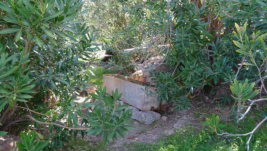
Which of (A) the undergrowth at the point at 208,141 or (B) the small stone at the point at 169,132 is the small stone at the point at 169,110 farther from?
(A) the undergrowth at the point at 208,141

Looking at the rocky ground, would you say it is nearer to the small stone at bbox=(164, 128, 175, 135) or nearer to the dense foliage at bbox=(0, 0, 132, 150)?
the small stone at bbox=(164, 128, 175, 135)

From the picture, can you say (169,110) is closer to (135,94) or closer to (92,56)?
(135,94)

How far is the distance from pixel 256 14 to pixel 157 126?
286 cm

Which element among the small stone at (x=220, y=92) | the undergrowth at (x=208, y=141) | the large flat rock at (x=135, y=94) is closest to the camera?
the undergrowth at (x=208, y=141)

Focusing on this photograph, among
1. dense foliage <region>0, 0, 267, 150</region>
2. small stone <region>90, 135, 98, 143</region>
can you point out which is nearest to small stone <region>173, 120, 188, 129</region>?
dense foliage <region>0, 0, 267, 150</region>

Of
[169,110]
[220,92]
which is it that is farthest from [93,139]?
[220,92]

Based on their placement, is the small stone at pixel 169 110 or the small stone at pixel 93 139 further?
the small stone at pixel 169 110

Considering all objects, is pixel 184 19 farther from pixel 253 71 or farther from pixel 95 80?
pixel 95 80

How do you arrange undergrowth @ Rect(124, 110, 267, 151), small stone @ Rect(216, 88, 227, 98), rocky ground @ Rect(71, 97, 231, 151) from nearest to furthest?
undergrowth @ Rect(124, 110, 267, 151)
rocky ground @ Rect(71, 97, 231, 151)
small stone @ Rect(216, 88, 227, 98)

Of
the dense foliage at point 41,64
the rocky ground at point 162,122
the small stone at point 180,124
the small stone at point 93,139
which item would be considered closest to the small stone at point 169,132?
the rocky ground at point 162,122

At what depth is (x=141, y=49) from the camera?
465 cm

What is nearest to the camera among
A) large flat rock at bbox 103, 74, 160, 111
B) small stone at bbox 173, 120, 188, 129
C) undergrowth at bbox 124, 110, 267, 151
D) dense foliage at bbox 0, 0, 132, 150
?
dense foliage at bbox 0, 0, 132, 150

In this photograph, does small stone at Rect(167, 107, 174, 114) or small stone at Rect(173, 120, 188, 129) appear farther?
small stone at Rect(167, 107, 174, 114)

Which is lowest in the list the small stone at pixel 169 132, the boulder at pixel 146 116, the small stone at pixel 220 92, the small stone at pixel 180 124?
the boulder at pixel 146 116
